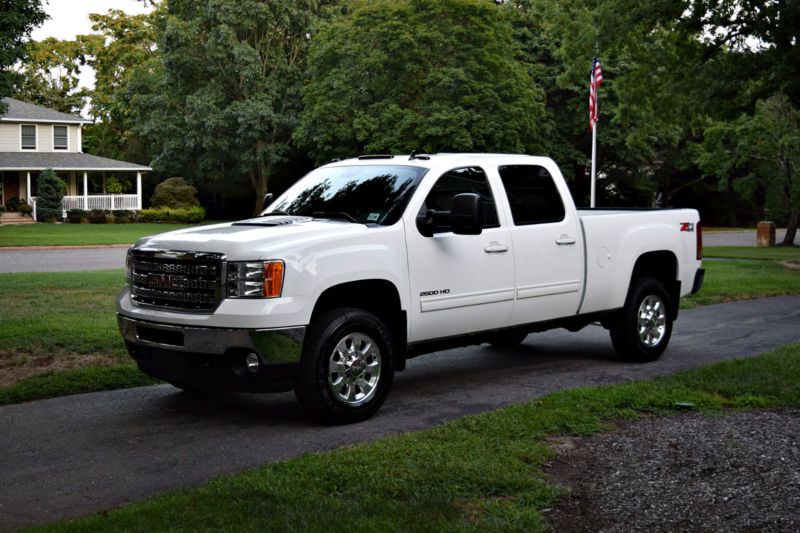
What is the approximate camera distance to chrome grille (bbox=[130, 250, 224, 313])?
275 inches

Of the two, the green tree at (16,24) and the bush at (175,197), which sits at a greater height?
the green tree at (16,24)

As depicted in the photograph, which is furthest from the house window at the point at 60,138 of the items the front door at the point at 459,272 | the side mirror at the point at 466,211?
the side mirror at the point at 466,211

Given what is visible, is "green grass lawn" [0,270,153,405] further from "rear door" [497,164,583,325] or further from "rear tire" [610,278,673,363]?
"rear tire" [610,278,673,363]

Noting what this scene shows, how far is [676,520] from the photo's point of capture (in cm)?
495

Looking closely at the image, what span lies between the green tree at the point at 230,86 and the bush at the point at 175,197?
4.25 ft

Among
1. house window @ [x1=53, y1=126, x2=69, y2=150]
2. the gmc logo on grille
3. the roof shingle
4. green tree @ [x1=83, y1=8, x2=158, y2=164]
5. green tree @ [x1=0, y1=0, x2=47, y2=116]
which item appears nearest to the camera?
the gmc logo on grille

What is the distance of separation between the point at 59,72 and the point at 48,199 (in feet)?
88.9

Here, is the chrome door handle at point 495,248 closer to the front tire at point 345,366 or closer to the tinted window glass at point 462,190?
the tinted window glass at point 462,190

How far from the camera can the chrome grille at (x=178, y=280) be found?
6973 mm

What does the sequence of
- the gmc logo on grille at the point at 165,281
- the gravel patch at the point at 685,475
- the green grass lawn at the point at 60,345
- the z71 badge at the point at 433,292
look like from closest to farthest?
the gravel patch at the point at 685,475
the gmc logo on grille at the point at 165,281
the z71 badge at the point at 433,292
the green grass lawn at the point at 60,345

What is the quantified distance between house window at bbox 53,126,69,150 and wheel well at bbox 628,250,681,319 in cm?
4979

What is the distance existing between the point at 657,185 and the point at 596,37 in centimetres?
3444

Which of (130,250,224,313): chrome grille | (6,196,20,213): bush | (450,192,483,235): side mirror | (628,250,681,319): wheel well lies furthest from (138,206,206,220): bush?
(450,192,483,235): side mirror

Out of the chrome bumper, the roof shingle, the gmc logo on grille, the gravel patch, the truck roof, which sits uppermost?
the roof shingle
